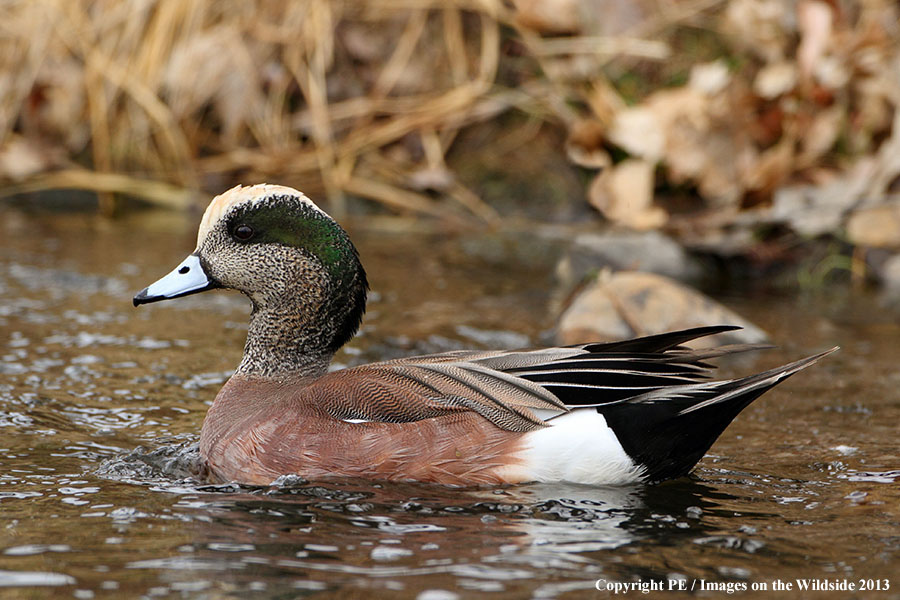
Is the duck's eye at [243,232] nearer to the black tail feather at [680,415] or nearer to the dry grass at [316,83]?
the black tail feather at [680,415]

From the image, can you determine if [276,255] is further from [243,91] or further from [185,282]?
[243,91]

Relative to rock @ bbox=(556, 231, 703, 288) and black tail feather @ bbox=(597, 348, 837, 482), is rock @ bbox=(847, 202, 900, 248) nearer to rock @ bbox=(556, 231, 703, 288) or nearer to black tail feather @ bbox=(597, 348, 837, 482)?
rock @ bbox=(556, 231, 703, 288)

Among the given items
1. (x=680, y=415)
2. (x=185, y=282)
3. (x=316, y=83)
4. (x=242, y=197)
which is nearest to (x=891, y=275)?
(x=680, y=415)

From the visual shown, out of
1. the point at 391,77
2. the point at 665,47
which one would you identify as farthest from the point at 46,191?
the point at 665,47

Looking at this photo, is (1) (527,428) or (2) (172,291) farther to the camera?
(2) (172,291)

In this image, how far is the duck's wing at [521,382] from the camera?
12.1ft

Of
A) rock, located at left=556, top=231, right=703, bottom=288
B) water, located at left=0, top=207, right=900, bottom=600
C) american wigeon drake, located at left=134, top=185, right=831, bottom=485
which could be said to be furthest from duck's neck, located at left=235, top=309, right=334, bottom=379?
rock, located at left=556, top=231, right=703, bottom=288

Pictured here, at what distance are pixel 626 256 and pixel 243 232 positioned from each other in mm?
3419

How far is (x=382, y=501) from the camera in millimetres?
3549

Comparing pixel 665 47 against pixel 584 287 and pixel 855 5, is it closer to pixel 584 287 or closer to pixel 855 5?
pixel 855 5

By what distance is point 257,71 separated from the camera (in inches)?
358

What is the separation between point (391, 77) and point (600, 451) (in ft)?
19.5

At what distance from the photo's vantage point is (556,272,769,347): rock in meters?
5.95

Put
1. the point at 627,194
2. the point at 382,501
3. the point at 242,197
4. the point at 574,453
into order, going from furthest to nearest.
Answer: the point at 627,194 < the point at 242,197 < the point at 574,453 < the point at 382,501
